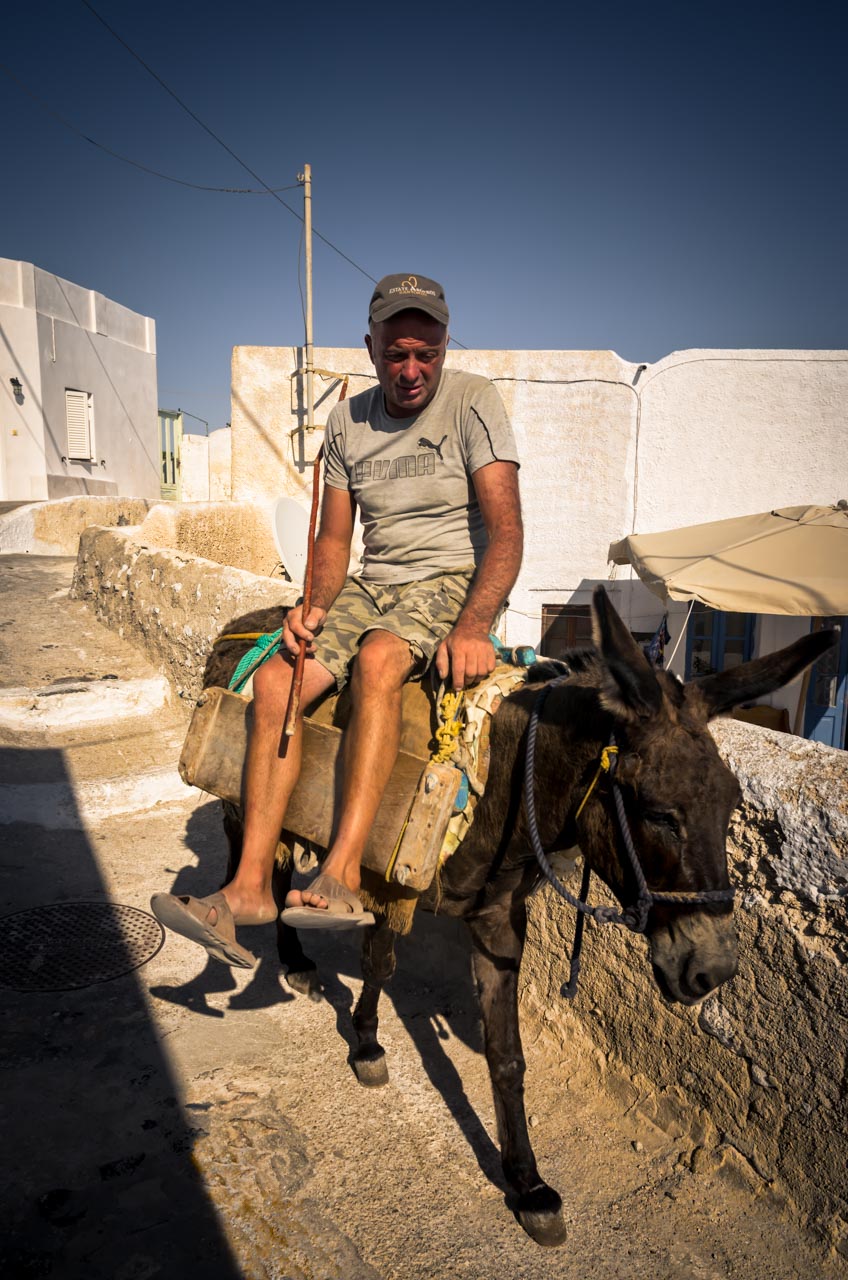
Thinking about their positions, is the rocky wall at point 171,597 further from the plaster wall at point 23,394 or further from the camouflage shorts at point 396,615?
the plaster wall at point 23,394

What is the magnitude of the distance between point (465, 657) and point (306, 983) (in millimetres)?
2079

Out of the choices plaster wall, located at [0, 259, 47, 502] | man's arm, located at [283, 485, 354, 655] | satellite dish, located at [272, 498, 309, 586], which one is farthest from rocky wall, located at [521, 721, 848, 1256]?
plaster wall, located at [0, 259, 47, 502]

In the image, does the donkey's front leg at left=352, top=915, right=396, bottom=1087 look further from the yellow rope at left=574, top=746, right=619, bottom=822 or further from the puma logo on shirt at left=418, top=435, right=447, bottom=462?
the puma logo on shirt at left=418, top=435, right=447, bottom=462

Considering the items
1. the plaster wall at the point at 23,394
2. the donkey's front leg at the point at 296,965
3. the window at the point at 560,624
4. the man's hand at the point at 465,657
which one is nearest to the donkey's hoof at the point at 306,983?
the donkey's front leg at the point at 296,965

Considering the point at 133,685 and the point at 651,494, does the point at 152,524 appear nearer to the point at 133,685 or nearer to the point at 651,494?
the point at 133,685

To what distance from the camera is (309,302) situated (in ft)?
45.3

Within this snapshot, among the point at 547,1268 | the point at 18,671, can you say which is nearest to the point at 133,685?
the point at 18,671

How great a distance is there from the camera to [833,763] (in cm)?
226

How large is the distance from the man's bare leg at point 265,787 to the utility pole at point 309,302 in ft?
35.5

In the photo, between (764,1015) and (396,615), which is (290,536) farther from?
(764,1015)

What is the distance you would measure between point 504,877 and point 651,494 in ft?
36.5

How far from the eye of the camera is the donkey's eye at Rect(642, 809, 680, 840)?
5.87ft

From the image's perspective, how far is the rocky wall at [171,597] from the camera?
584cm

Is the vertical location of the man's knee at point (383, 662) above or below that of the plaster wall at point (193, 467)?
below
